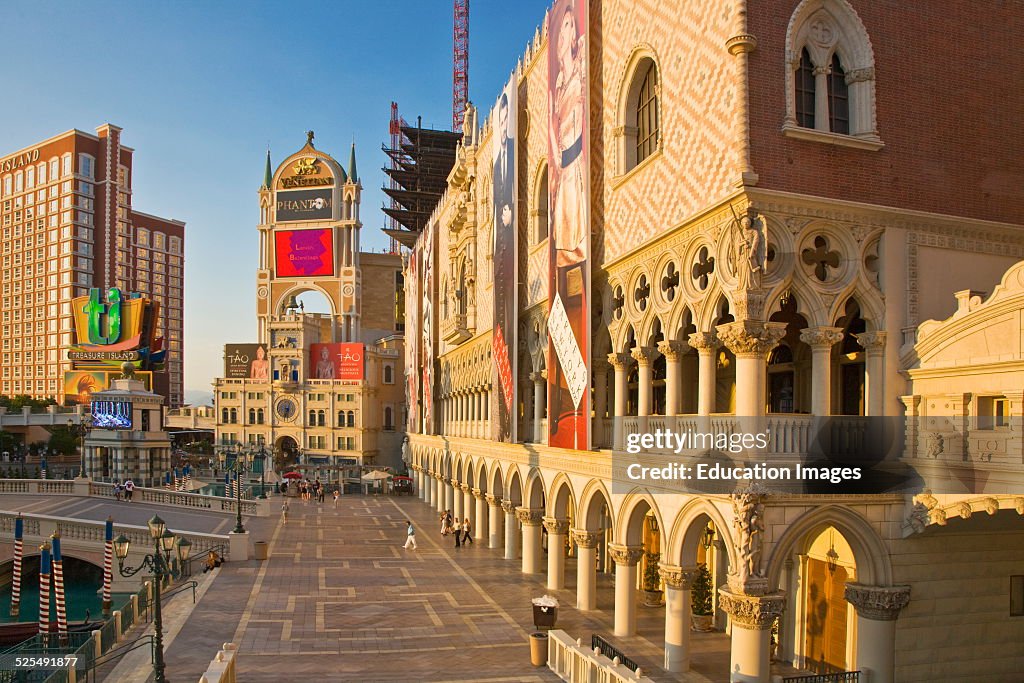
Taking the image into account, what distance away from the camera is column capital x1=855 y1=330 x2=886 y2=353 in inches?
557

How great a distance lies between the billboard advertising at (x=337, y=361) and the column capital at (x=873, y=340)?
6636 centimetres

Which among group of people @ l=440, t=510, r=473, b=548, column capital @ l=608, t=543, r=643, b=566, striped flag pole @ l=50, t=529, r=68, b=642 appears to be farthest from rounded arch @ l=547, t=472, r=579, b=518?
striped flag pole @ l=50, t=529, r=68, b=642

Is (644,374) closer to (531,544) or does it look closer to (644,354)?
(644,354)

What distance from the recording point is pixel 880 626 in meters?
13.6

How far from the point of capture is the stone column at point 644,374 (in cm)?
1800

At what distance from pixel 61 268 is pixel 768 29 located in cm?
10597

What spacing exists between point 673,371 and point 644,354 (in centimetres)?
132

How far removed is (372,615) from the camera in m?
21.4

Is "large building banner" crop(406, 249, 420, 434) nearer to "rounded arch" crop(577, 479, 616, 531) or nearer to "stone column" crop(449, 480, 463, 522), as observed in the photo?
"stone column" crop(449, 480, 463, 522)

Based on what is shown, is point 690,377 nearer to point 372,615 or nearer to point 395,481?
point 372,615

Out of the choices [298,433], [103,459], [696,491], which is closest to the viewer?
[696,491]

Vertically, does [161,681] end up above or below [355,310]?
below

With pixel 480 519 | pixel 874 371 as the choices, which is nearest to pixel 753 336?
pixel 874 371

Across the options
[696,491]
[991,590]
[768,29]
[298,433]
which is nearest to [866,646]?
[991,590]
